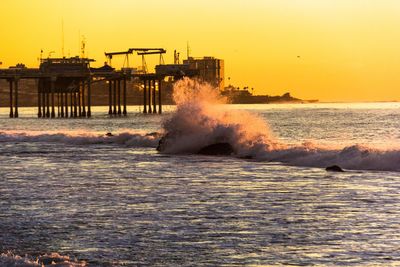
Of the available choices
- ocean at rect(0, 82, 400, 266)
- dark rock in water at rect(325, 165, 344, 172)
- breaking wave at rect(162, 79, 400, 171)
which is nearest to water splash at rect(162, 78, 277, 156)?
breaking wave at rect(162, 79, 400, 171)

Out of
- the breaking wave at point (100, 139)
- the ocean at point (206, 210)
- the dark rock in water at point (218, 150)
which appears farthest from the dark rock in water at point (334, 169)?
the breaking wave at point (100, 139)

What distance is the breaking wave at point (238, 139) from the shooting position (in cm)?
4447

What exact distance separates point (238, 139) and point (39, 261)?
132 ft

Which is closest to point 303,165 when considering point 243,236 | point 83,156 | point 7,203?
point 83,156

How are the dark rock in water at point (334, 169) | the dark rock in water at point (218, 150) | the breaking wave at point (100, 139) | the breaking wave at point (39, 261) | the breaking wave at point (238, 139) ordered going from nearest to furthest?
the breaking wave at point (39, 261), the dark rock in water at point (334, 169), the breaking wave at point (238, 139), the dark rock in water at point (218, 150), the breaking wave at point (100, 139)

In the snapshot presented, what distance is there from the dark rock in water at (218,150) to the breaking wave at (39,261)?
36.4m

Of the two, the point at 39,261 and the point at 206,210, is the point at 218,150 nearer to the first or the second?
the point at 206,210

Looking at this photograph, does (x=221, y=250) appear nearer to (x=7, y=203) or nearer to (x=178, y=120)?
(x=7, y=203)

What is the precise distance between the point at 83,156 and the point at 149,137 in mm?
17606

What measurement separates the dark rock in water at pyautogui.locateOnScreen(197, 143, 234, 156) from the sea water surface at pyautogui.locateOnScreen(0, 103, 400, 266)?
8.69m

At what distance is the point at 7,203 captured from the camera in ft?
98.1

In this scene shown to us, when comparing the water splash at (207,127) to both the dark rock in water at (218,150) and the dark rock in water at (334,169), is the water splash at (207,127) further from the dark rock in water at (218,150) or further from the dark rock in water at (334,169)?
the dark rock in water at (334,169)

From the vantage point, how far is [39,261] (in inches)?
765

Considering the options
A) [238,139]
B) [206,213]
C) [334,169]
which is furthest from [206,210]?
[238,139]
